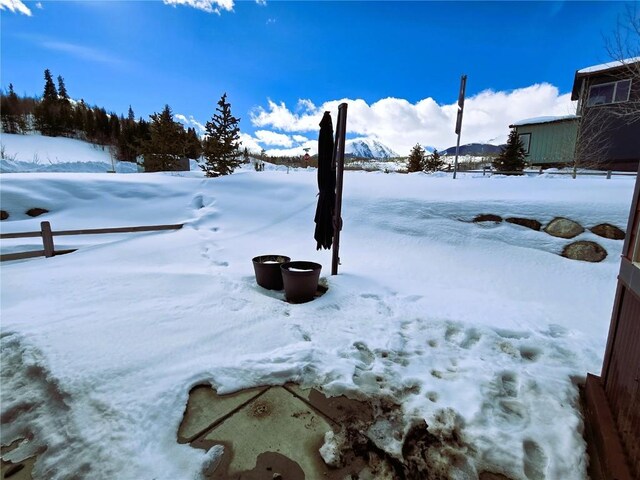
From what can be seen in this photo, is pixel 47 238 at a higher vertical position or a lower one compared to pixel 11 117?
lower

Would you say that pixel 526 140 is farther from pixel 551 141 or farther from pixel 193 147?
pixel 193 147

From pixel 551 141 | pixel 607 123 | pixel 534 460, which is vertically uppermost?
pixel 607 123

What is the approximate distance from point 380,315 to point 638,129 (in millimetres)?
19670

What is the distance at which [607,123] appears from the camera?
15297 mm

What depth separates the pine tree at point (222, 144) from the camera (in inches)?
778

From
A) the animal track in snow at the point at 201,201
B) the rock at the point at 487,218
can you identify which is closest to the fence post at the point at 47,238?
the animal track in snow at the point at 201,201

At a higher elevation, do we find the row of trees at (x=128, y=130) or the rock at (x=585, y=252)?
the row of trees at (x=128, y=130)

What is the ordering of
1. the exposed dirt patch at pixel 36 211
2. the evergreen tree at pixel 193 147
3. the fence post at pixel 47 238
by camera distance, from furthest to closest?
the evergreen tree at pixel 193 147
the exposed dirt patch at pixel 36 211
the fence post at pixel 47 238

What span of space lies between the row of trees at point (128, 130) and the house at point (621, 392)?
798 inches

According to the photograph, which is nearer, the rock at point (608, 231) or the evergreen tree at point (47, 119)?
the rock at point (608, 231)

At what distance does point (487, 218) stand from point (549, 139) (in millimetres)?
17296

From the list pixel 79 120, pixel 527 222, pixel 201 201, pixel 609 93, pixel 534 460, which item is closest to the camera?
pixel 534 460

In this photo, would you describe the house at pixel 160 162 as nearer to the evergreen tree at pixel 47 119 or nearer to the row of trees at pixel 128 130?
the row of trees at pixel 128 130

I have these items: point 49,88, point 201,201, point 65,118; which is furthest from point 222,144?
point 49,88
